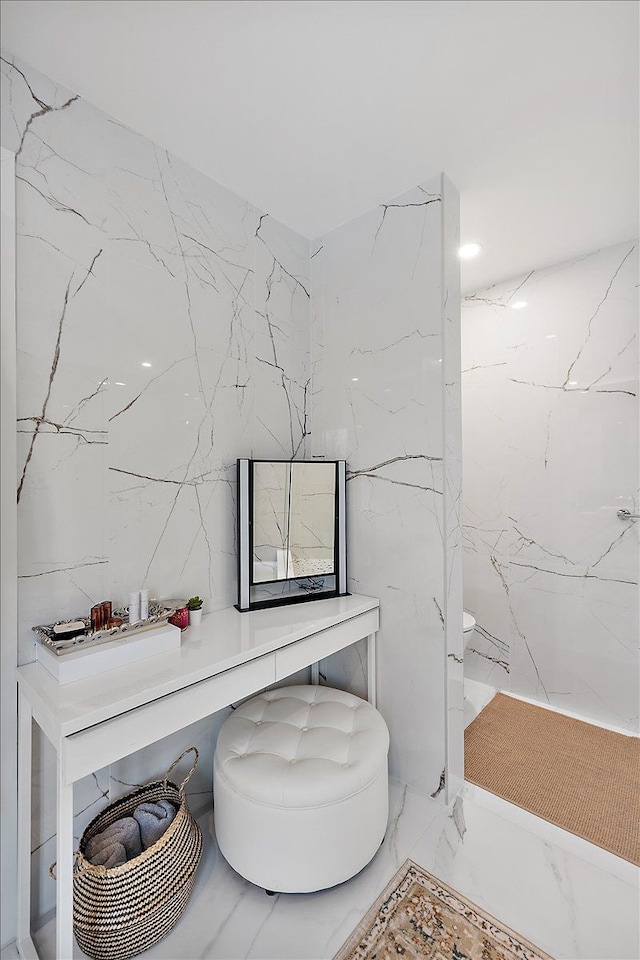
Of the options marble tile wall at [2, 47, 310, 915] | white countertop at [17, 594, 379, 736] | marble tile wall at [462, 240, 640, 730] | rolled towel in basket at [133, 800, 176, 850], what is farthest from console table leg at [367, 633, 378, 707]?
marble tile wall at [462, 240, 640, 730]

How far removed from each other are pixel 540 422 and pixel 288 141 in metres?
1.92

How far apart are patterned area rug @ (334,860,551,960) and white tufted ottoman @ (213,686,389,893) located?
0.13 m

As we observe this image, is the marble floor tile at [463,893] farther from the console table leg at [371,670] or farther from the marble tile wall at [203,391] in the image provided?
the console table leg at [371,670]

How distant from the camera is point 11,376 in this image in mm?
1256

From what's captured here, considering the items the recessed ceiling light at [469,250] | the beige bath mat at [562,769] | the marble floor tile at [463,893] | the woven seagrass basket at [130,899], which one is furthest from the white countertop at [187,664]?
the recessed ceiling light at [469,250]

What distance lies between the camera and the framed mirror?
1.85m

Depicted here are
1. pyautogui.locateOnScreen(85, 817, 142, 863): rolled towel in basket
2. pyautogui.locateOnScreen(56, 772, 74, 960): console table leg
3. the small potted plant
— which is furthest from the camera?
Result: the small potted plant

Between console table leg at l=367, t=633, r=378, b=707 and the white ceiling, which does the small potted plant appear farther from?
the white ceiling

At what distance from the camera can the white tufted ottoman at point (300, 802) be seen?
4.40 ft

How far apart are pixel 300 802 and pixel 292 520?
101 centimetres

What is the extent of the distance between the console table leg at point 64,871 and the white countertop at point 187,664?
14 centimetres

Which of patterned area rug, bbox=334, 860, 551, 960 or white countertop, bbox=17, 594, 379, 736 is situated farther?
patterned area rug, bbox=334, 860, 551, 960

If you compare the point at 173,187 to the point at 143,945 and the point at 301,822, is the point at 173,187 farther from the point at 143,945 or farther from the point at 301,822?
the point at 143,945

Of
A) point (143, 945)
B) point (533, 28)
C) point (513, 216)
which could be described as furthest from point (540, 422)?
point (143, 945)
